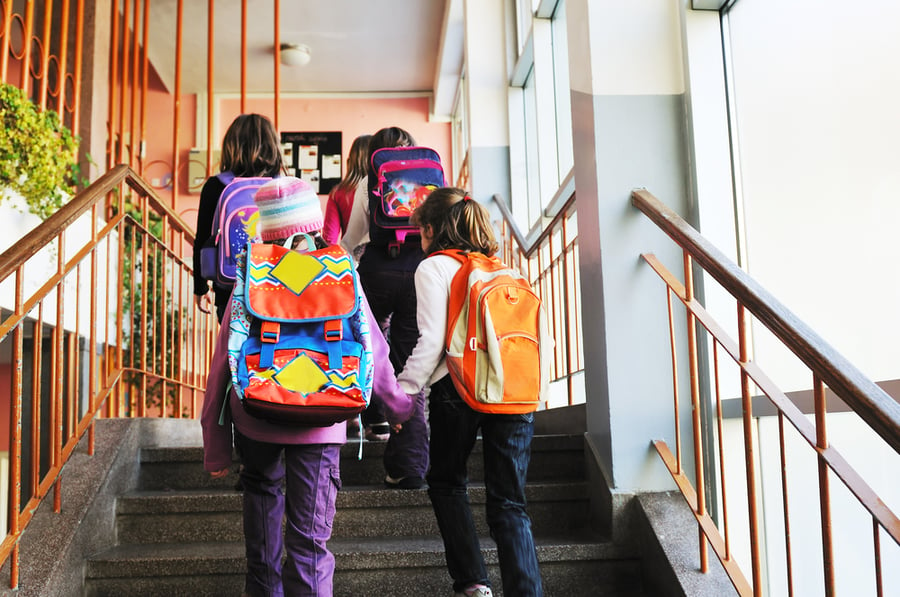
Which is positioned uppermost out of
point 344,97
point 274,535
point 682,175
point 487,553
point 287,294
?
point 344,97

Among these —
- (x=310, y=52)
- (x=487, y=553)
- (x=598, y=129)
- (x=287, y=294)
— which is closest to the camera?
(x=287, y=294)

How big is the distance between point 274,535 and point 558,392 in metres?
2.71

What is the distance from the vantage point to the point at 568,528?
9.00 ft

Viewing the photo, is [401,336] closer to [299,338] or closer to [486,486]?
[486,486]

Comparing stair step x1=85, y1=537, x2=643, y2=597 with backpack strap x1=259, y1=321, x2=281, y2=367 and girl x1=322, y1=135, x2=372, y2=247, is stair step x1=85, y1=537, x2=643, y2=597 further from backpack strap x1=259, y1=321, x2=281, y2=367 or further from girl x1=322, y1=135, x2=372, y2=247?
girl x1=322, y1=135, x2=372, y2=247

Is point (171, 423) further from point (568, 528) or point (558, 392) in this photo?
point (558, 392)

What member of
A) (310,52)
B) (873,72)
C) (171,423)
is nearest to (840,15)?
(873,72)

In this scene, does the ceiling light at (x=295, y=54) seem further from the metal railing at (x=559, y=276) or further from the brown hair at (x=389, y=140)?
the brown hair at (x=389, y=140)

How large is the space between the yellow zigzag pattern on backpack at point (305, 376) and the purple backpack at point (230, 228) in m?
0.82

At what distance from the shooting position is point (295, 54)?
27.0 ft

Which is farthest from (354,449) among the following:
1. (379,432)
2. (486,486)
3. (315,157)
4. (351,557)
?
(315,157)

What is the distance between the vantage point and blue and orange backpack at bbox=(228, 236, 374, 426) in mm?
1811

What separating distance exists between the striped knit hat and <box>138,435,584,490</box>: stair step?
1183 millimetres

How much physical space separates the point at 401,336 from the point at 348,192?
57cm
